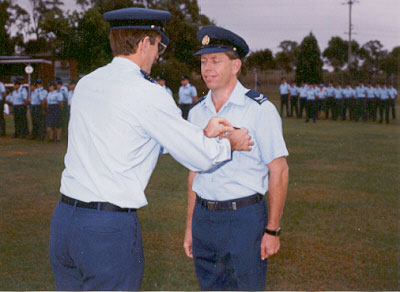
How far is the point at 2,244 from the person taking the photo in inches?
223

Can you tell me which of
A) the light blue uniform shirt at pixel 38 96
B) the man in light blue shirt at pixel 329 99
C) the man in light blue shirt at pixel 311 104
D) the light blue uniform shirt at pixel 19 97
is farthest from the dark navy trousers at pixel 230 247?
the man in light blue shirt at pixel 329 99

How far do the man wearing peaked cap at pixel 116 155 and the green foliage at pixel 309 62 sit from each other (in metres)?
44.8

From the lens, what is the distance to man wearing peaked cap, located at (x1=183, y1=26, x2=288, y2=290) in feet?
9.31

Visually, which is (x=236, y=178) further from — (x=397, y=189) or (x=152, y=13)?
(x=397, y=189)

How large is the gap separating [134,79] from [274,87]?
48264 millimetres

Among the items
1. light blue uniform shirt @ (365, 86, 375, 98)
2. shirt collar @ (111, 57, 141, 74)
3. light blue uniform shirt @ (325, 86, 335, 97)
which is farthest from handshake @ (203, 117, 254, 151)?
light blue uniform shirt @ (325, 86, 335, 97)

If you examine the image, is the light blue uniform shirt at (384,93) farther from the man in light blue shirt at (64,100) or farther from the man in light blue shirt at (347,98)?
the man in light blue shirt at (64,100)

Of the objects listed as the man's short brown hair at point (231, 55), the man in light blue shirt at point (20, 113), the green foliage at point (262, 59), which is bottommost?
the man in light blue shirt at point (20, 113)

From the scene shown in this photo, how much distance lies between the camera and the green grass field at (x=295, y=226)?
15.6 ft

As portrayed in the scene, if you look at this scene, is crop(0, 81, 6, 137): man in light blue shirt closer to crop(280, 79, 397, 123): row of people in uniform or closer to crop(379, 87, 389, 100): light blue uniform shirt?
crop(280, 79, 397, 123): row of people in uniform

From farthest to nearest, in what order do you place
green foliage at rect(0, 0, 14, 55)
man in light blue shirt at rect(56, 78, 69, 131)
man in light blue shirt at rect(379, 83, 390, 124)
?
green foliage at rect(0, 0, 14, 55) < man in light blue shirt at rect(379, 83, 390, 124) < man in light blue shirt at rect(56, 78, 69, 131)

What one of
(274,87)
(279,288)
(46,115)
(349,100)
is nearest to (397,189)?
(279,288)

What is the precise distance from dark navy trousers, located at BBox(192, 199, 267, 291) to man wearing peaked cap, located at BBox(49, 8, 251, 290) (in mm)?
589

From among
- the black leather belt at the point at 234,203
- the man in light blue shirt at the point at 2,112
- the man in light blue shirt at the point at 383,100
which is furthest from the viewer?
the man in light blue shirt at the point at 383,100
